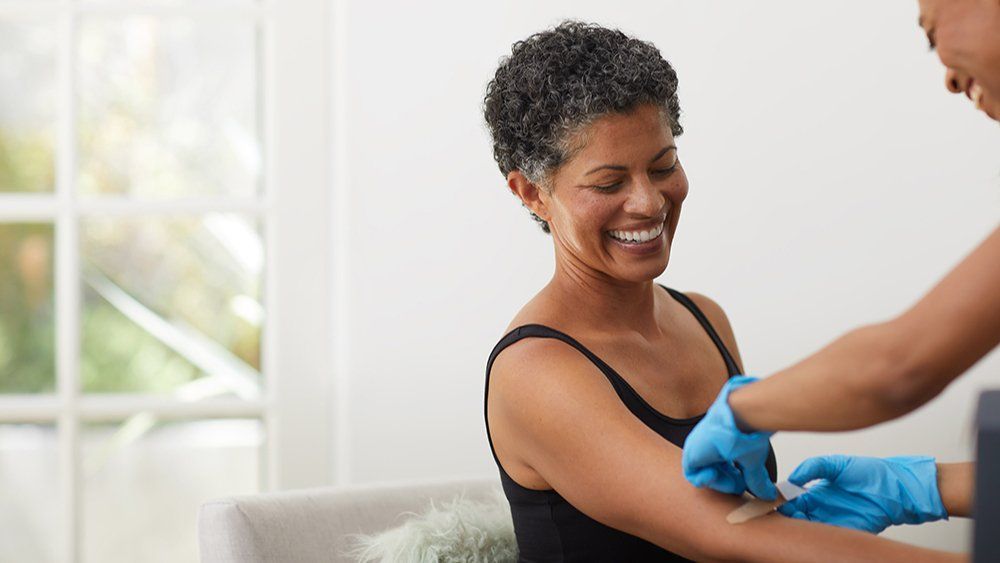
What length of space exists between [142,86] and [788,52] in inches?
51.0

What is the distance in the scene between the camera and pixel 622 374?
4.61ft

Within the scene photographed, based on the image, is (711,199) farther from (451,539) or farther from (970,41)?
(970,41)

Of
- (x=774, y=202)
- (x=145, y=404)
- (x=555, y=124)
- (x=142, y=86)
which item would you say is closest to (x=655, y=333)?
(x=555, y=124)

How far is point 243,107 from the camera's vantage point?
2.39 metres

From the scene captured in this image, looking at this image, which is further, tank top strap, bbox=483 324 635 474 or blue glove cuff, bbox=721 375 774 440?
tank top strap, bbox=483 324 635 474

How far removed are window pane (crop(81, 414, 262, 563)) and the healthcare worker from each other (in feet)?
4.57

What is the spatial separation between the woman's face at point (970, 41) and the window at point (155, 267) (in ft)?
4.86

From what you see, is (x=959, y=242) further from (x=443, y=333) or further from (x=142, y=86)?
(x=142, y=86)

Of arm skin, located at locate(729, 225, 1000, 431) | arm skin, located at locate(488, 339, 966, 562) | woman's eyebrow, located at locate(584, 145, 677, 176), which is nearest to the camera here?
arm skin, located at locate(729, 225, 1000, 431)

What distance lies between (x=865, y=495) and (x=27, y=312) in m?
1.75

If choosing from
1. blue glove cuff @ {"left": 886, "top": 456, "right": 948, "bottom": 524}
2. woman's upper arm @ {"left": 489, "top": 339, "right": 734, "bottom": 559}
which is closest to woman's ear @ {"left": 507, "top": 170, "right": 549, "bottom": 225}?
woman's upper arm @ {"left": 489, "top": 339, "right": 734, "bottom": 559}

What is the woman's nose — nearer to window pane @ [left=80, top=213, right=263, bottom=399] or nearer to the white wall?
the white wall

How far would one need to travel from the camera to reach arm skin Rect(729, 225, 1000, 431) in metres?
0.79

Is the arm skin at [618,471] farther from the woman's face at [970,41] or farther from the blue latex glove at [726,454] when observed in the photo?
the woman's face at [970,41]
